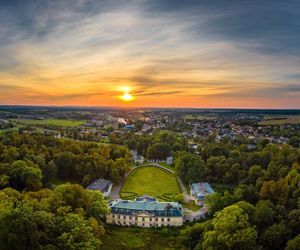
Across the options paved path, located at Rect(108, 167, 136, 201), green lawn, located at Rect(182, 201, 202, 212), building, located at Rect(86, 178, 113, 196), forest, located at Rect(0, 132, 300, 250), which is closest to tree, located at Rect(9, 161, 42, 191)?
forest, located at Rect(0, 132, 300, 250)

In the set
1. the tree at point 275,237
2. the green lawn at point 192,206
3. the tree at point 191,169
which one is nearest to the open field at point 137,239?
the green lawn at point 192,206

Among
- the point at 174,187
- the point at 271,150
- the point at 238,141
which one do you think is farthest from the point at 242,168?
the point at 238,141

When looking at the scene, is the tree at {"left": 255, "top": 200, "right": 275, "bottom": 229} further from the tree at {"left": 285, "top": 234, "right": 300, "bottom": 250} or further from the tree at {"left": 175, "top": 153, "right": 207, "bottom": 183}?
the tree at {"left": 175, "top": 153, "right": 207, "bottom": 183}

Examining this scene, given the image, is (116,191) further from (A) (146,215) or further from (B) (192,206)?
(A) (146,215)

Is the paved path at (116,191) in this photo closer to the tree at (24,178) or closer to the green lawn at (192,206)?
the green lawn at (192,206)

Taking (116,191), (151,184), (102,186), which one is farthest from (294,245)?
(151,184)

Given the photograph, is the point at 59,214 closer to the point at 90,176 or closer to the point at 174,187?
the point at 90,176

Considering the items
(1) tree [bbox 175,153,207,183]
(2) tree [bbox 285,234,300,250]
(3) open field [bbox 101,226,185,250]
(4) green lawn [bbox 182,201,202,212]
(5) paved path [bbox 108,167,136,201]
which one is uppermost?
(1) tree [bbox 175,153,207,183]
